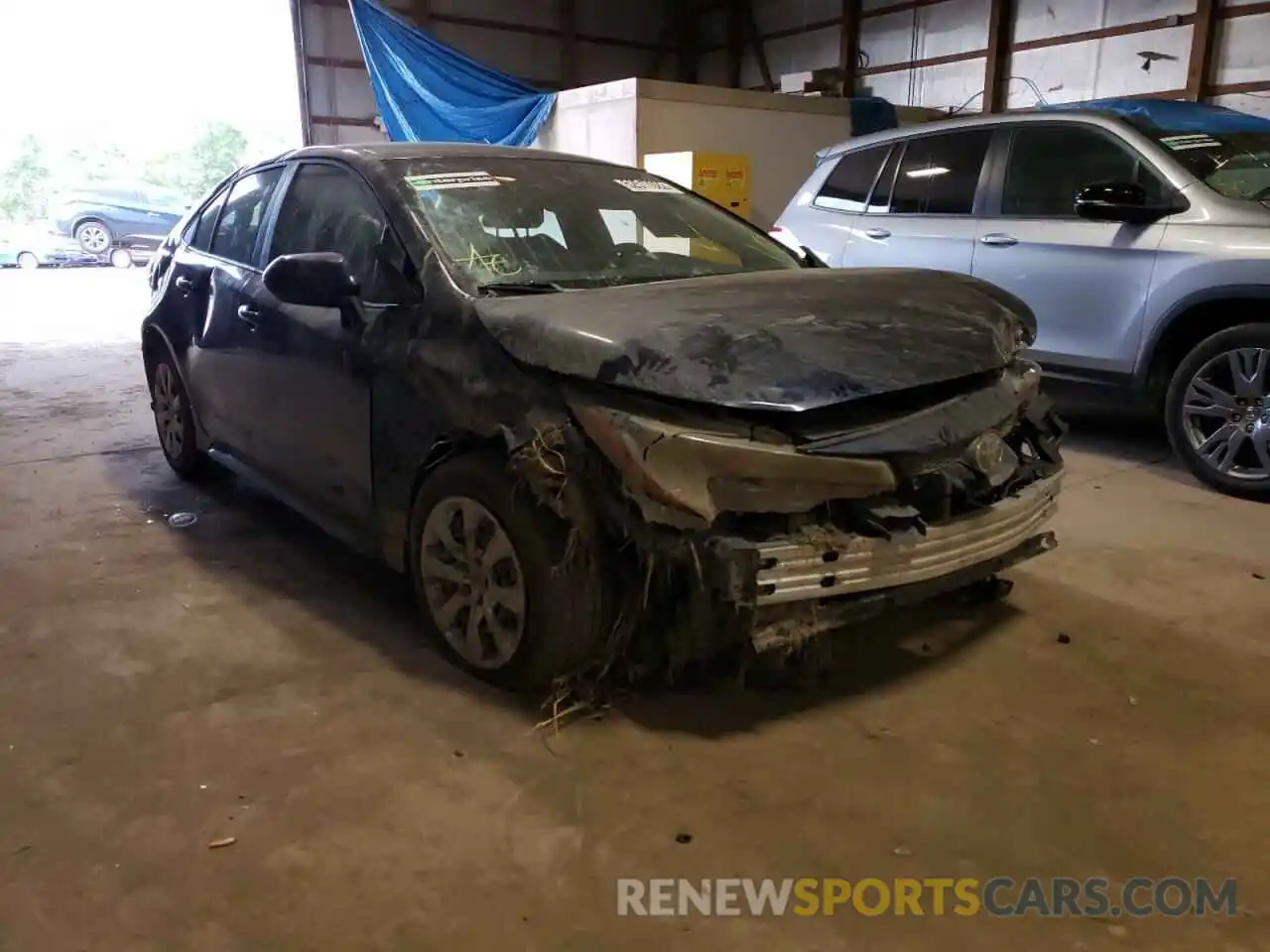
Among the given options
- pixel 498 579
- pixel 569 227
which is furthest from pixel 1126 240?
pixel 498 579

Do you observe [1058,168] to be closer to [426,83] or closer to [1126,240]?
[1126,240]

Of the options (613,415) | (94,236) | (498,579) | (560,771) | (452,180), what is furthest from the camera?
(94,236)

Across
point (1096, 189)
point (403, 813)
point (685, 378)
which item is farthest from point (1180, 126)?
point (403, 813)

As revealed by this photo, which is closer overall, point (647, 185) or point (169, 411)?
point (647, 185)

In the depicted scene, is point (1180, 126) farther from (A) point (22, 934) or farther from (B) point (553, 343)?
(A) point (22, 934)

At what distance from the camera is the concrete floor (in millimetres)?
1871

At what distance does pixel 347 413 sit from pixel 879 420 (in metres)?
1.57

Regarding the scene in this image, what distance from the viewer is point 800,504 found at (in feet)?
7.30

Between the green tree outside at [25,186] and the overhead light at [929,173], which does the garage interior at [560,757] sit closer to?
the overhead light at [929,173]

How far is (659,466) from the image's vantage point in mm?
2145

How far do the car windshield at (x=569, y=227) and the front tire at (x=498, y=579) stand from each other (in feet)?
1.90

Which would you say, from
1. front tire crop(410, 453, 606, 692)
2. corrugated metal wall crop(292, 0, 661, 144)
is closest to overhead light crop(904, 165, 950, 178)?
front tire crop(410, 453, 606, 692)

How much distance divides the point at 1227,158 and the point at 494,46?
12.9 m

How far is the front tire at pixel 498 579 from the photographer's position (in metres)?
2.40
